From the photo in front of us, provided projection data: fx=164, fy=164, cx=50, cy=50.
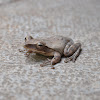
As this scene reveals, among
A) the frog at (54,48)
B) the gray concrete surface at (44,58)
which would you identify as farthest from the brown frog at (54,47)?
the gray concrete surface at (44,58)

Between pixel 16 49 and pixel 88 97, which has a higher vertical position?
pixel 16 49

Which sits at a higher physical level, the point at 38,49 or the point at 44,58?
the point at 38,49

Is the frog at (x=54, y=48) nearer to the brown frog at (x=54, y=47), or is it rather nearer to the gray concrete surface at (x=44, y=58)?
the brown frog at (x=54, y=47)

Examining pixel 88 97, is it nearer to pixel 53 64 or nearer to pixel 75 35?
pixel 53 64

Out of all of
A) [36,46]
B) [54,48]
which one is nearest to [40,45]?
[36,46]

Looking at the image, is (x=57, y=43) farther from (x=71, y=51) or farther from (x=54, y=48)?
(x=71, y=51)

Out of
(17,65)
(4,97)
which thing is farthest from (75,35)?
(4,97)

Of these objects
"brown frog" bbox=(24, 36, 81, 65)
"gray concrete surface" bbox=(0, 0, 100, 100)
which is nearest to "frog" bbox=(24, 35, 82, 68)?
"brown frog" bbox=(24, 36, 81, 65)
